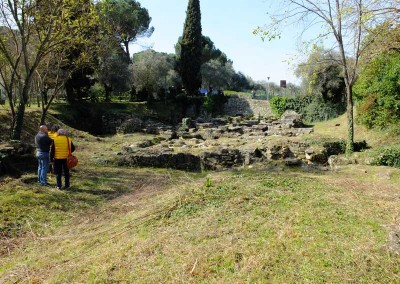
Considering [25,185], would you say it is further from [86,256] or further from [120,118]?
[120,118]

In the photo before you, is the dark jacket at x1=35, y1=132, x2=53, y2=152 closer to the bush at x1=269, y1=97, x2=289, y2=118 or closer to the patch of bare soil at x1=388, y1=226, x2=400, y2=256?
the patch of bare soil at x1=388, y1=226, x2=400, y2=256

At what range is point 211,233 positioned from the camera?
532cm

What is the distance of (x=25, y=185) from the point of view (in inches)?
352

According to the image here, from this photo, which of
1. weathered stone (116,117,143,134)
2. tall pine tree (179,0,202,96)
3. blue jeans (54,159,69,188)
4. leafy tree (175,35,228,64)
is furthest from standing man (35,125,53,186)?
leafy tree (175,35,228,64)

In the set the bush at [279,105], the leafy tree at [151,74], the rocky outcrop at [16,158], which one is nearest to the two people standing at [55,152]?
the rocky outcrop at [16,158]

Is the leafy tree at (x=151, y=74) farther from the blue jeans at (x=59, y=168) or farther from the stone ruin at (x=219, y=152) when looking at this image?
the blue jeans at (x=59, y=168)

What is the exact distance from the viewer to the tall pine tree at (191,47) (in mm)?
40594

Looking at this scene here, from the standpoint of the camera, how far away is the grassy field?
4344 mm

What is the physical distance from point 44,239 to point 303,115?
32515mm

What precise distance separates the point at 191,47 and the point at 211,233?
37.5m

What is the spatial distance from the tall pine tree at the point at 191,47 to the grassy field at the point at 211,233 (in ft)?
109

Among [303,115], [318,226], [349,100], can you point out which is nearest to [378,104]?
[349,100]

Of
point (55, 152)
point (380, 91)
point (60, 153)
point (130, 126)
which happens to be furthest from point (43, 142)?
point (130, 126)

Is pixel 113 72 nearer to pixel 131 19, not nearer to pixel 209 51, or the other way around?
pixel 131 19
